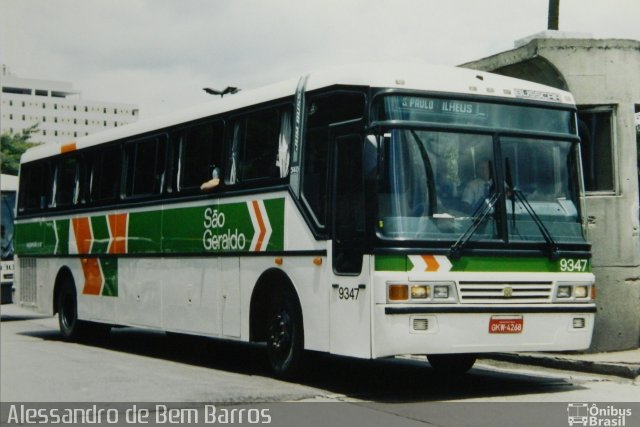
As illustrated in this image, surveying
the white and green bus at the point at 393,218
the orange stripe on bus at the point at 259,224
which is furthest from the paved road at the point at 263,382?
the orange stripe on bus at the point at 259,224

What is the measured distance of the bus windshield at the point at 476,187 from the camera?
31.8 ft

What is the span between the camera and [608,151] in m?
13.8

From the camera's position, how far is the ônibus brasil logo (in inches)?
337

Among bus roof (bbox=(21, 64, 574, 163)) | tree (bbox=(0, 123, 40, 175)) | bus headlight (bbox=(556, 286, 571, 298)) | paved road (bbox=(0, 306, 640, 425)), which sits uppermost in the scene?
tree (bbox=(0, 123, 40, 175))

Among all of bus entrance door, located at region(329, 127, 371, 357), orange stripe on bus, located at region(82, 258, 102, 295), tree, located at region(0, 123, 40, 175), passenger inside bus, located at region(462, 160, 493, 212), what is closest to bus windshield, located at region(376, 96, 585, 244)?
passenger inside bus, located at region(462, 160, 493, 212)

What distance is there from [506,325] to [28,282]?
1177 cm

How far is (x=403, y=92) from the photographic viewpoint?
998 cm

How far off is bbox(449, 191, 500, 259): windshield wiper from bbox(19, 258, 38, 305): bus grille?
1115 centimetres

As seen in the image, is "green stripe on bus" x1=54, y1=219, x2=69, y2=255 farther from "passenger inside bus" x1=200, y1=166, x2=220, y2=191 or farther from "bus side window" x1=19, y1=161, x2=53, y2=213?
"passenger inside bus" x1=200, y1=166, x2=220, y2=191

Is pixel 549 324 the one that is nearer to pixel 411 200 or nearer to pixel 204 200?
pixel 411 200

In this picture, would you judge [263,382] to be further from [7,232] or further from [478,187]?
[7,232]

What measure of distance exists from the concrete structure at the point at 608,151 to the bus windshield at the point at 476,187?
304cm

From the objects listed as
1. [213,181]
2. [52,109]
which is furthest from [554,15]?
[52,109]

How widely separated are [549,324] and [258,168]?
12.6ft
